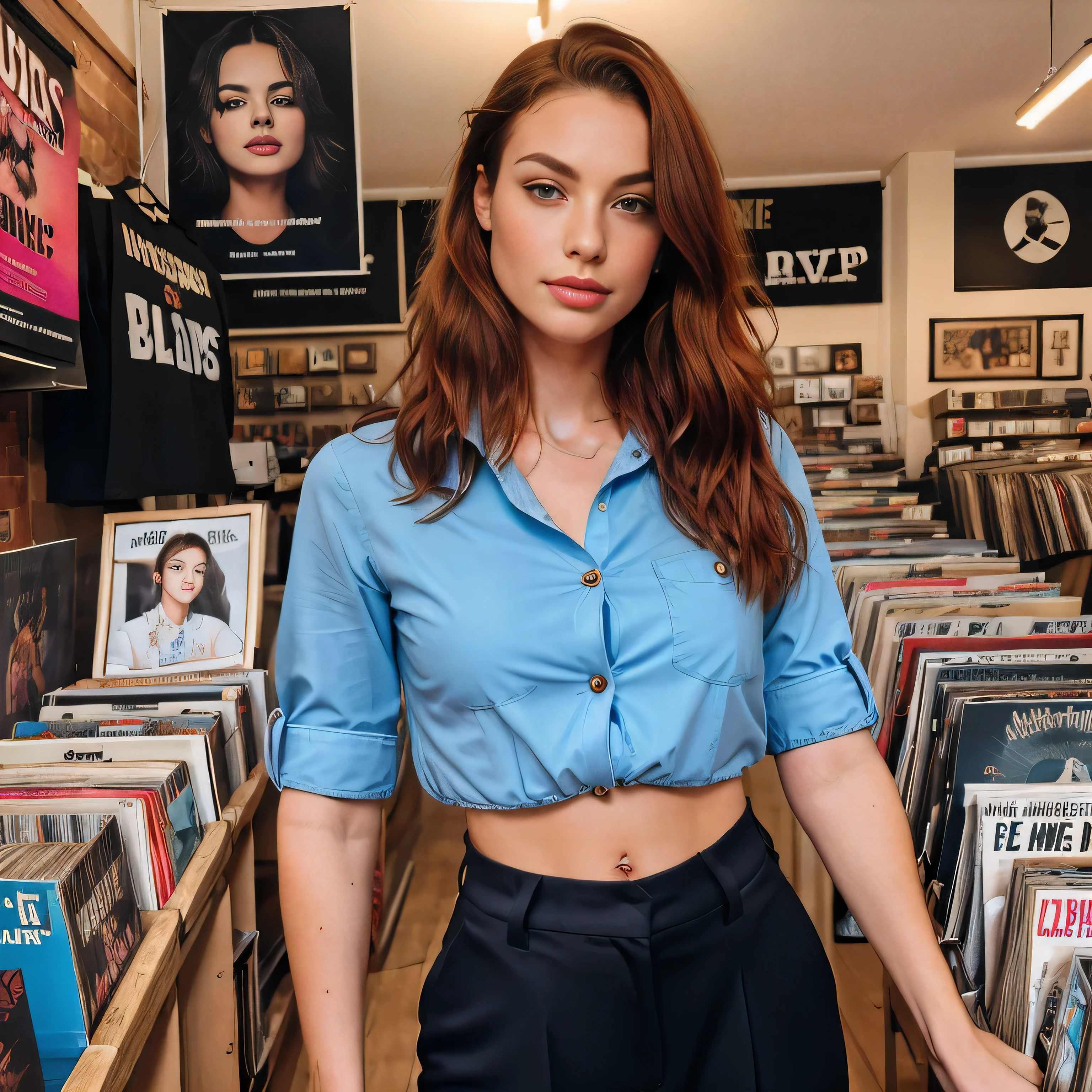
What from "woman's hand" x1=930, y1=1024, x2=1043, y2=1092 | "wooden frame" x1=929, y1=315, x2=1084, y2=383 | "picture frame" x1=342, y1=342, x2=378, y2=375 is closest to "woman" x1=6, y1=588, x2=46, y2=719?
"woman's hand" x1=930, y1=1024, x2=1043, y2=1092

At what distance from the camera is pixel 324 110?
2.55 metres

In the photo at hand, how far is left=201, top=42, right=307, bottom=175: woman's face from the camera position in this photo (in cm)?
251

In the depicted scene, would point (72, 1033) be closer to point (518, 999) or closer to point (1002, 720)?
point (518, 999)

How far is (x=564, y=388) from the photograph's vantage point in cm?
112

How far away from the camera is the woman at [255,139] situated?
2510mm

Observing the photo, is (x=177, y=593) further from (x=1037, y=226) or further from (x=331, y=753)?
(x=1037, y=226)

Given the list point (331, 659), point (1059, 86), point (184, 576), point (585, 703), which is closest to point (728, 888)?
point (585, 703)

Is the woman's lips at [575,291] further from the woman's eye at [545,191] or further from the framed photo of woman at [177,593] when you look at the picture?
the framed photo of woman at [177,593]

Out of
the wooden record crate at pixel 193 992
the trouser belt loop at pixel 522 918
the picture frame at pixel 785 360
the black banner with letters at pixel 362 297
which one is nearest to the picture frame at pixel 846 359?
the picture frame at pixel 785 360

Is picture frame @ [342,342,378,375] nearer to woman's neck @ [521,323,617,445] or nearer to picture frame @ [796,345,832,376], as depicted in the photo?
picture frame @ [796,345,832,376]

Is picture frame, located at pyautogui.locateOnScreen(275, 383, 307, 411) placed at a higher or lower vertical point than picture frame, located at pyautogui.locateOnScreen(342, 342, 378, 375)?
lower

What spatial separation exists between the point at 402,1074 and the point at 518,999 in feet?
5.66

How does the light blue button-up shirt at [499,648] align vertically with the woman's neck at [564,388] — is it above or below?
below

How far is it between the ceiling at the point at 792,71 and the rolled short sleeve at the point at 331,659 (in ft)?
10.7
